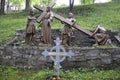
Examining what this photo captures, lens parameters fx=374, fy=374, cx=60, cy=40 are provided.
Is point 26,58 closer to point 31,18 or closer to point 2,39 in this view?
point 31,18

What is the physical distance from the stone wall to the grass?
0.32m

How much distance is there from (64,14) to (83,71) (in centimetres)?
1507

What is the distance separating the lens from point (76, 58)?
17172 millimetres

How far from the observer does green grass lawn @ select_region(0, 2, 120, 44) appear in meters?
26.5

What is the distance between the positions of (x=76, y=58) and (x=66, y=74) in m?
1.17

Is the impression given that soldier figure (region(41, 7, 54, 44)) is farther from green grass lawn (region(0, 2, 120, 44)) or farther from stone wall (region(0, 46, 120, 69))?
green grass lawn (region(0, 2, 120, 44))

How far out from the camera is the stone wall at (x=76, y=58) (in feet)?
56.4

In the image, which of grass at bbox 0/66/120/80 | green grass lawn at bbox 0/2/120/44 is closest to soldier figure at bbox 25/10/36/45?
grass at bbox 0/66/120/80

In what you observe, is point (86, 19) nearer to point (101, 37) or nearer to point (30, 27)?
point (101, 37)

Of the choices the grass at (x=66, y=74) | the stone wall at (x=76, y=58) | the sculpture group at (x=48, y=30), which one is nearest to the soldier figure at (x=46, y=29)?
the sculpture group at (x=48, y=30)

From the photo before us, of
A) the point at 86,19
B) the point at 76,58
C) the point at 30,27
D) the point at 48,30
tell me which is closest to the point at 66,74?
the point at 76,58

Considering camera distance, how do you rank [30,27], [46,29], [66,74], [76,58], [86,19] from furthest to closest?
[86,19], [30,27], [46,29], [76,58], [66,74]

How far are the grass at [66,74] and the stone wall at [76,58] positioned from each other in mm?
323

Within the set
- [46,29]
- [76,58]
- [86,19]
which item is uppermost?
[46,29]
